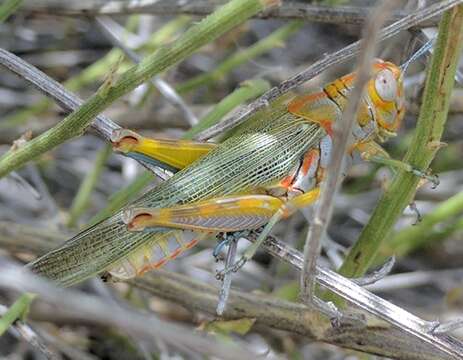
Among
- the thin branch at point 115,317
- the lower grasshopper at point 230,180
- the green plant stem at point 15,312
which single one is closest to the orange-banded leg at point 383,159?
the lower grasshopper at point 230,180

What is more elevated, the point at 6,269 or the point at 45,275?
the point at 45,275

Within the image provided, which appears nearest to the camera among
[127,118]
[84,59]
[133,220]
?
[133,220]

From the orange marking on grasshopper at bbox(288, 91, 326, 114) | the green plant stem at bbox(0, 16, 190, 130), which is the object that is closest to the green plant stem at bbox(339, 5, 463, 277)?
the orange marking on grasshopper at bbox(288, 91, 326, 114)

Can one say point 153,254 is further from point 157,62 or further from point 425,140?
point 425,140

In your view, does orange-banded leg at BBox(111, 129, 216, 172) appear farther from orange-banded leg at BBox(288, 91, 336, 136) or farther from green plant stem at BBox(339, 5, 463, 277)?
green plant stem at BBox(339, 5, 463, 277)

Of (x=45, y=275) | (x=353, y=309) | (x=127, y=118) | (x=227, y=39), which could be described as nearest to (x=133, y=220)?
(x=45, y=275)

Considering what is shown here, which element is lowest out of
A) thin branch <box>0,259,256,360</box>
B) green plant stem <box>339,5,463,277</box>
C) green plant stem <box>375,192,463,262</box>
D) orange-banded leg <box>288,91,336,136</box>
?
thin branch <box>0,259,256,360</box>

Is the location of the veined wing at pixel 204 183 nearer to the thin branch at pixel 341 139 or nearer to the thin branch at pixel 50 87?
the thin branch at pixel 50 87

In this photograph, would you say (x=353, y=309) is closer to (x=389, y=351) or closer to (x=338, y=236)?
(x=389, y=351)
